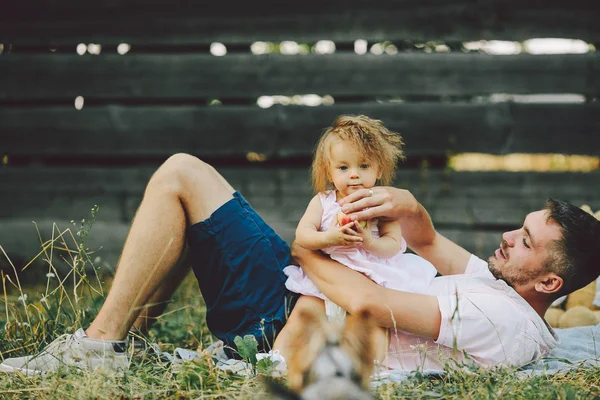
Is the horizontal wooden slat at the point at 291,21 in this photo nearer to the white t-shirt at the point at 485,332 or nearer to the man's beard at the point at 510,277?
the man's beard at the point at 510,277

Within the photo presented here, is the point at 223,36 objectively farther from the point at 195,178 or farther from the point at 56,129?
the point at 195,178

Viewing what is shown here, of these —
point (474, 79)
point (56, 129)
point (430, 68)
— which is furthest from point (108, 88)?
point (474, 79)

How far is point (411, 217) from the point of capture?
260cm

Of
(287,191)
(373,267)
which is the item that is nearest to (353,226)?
(373,267)

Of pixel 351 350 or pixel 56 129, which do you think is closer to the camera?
pixel 351 350

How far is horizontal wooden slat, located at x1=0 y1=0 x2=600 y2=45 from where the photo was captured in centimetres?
405

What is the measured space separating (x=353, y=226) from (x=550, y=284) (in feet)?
2.45

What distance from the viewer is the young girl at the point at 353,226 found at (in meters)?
2.31

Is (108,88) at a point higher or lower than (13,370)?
higher

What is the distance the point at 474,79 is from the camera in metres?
A: 4.12

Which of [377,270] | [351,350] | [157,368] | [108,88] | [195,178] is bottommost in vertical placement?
[157,368]

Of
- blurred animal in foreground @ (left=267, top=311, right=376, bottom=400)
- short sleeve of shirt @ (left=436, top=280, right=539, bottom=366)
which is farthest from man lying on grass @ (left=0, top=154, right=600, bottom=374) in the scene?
blurred animal in foreground @ (left=267, top=311, right=376, bottom=400)

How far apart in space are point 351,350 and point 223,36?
3175 millimetres

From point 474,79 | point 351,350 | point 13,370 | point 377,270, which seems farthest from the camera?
point 474,79
